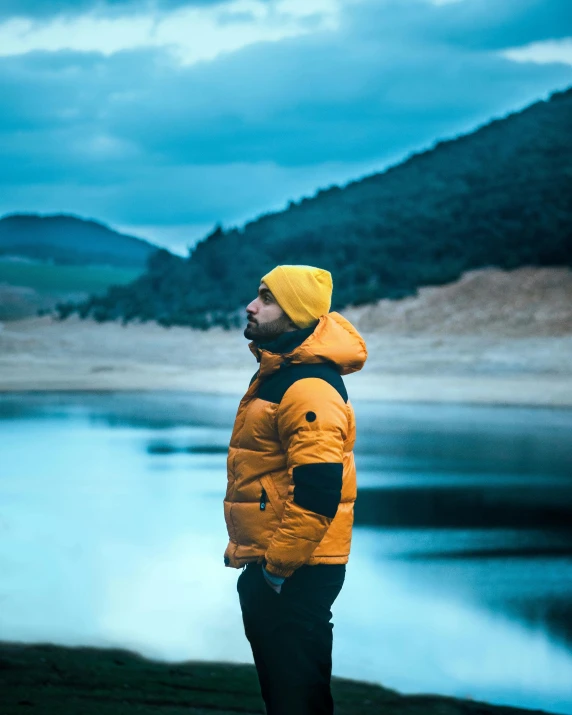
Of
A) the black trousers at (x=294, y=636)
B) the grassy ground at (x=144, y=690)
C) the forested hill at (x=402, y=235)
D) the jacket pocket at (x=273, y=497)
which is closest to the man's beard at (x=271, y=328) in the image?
the jacket pocket at (x=273, y=497)

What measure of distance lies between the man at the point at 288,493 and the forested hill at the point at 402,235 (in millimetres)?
30846

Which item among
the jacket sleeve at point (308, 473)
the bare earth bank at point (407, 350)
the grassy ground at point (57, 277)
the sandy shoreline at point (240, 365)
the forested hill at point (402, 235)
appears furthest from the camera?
the grassy ground at point (57, 277)

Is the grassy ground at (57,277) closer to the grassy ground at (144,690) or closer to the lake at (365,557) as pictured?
the lake at (365,557)

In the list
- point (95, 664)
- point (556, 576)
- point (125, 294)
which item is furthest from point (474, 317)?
point (95, 664)

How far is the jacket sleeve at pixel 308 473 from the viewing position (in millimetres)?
2846

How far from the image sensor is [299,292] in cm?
305

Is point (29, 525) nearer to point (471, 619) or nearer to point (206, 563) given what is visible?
point (206, 563)

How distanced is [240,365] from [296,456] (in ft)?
81.6

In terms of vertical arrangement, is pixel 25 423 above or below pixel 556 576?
above

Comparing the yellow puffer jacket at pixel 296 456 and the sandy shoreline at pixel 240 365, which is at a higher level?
the sandy shoreline at pixel 240 365

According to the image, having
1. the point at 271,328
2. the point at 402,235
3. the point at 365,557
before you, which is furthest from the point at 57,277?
the point at 271,328

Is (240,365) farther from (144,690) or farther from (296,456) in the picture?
(296,456)

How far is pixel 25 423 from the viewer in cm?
1502

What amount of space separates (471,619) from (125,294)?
124 ft
